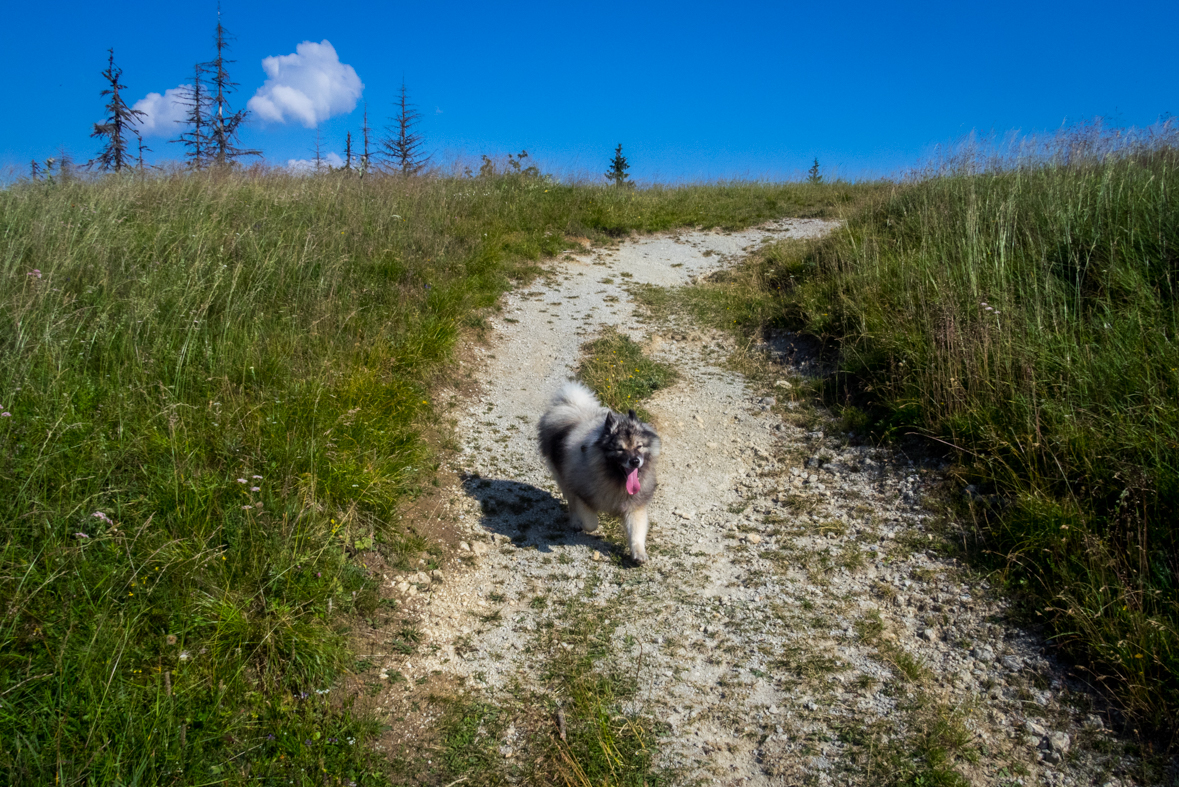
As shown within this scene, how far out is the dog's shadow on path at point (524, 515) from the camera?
5430 mm

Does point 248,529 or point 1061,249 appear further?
point 1061,249

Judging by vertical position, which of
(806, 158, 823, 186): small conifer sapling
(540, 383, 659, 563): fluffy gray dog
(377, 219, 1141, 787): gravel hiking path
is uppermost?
(806, 158, 823, 186): small conifer sapling

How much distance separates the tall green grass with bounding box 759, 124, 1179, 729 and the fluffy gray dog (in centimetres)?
248

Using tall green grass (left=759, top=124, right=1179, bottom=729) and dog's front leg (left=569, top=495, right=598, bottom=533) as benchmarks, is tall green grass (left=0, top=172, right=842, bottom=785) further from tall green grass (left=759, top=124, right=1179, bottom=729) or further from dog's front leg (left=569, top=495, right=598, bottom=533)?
tall green grass (left=759, top=124, right=1179, bottom=729)

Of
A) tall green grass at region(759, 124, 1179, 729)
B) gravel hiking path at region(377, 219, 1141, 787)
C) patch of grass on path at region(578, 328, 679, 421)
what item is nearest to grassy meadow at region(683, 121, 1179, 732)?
tall green grass at region(759, 124, 1179, 729)

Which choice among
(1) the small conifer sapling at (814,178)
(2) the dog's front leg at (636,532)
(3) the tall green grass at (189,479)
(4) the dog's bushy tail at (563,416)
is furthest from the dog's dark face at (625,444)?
(1) the small conifer sapling at (814,178)

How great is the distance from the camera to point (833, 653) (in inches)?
155

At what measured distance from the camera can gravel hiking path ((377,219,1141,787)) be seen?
3281 millimetres

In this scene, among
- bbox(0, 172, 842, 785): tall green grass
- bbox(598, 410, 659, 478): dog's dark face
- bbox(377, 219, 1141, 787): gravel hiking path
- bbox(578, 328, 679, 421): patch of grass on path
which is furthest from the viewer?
bbox(578, 328, 679, 421): patch of grass on path

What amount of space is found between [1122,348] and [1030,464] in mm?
1321

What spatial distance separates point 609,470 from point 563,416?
102 centimetres

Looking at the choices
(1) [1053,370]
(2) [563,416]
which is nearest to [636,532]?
(2) [563,416]

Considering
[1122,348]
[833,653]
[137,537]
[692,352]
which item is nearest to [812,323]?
[692,352]

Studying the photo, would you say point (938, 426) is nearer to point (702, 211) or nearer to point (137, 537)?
point (137, 537)
